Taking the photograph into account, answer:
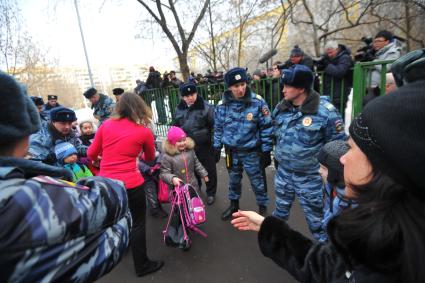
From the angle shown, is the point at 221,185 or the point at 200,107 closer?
the point at 200,107

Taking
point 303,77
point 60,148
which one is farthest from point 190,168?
point 303,77

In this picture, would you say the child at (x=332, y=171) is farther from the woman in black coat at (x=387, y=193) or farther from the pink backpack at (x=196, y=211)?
the pink backpack at (x=196, y=211)

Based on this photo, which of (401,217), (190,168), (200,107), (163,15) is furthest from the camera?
(163,15)

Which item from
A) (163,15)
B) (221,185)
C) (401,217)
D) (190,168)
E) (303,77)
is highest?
(163,15)

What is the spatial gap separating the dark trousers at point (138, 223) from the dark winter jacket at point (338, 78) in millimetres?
3421

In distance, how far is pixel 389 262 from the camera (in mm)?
692

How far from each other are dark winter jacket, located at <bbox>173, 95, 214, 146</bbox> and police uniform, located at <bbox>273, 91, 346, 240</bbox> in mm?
1502

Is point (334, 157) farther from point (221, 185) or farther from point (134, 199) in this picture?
point (221, 185)

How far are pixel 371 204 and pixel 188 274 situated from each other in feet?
7.15

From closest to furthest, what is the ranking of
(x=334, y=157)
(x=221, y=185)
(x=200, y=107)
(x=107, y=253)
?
1. (x=107, y=253)
2. (x=334, y=157)
3. (x=200, y=107)
4. (x=221, y=185)

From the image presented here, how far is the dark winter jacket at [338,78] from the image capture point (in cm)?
420

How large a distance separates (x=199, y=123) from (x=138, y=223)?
6.09ft

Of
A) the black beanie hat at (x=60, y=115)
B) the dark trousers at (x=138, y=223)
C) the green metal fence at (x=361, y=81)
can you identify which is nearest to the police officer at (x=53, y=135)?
the black beanie hat at (x=60, y=115)

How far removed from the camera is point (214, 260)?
2.64 metres
